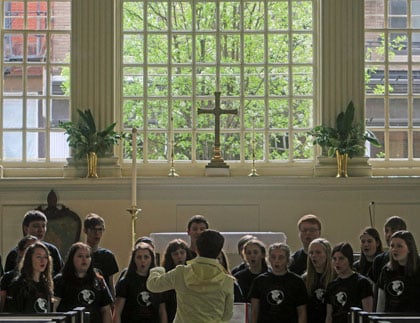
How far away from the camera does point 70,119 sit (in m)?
11.7

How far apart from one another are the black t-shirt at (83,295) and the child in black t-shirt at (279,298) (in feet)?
3.43

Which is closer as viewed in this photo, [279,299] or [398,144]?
[279,299]

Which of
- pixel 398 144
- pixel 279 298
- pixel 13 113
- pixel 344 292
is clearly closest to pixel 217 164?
pixel 398 144

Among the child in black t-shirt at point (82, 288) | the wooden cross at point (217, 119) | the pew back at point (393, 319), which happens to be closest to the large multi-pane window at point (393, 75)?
the wooden cross at point (217, 119)

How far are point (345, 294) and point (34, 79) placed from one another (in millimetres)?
5853

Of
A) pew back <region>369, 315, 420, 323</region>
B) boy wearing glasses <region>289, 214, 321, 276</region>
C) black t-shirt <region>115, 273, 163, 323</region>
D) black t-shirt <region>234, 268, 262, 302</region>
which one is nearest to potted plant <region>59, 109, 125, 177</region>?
boy wearing glasses <region>289, 214, 321, 276</region>

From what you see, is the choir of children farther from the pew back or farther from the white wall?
the white wall

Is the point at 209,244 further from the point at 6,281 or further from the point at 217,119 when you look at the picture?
the point at 217,119

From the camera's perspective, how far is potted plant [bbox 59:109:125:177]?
1127 centimetres

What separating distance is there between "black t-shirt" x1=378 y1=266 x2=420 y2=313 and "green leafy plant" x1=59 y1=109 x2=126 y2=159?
15.2 ft

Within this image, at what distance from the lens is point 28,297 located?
718cm

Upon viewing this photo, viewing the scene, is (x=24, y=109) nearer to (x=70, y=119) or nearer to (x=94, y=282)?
(x=70, y=119)

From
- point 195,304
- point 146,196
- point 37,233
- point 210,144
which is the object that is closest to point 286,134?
point 210,144

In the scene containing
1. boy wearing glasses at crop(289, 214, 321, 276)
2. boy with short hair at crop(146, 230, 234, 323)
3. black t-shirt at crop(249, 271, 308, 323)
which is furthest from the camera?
boy wearing glasses at crop(289, 214, 321, 276)
